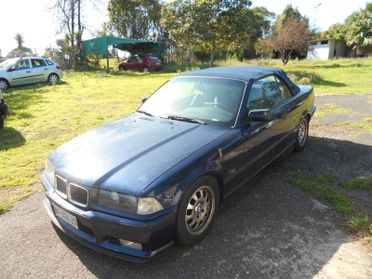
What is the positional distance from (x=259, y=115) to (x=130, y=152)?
1485 millimetres

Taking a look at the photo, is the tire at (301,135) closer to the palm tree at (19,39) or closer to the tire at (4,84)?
the tire at (4,84)

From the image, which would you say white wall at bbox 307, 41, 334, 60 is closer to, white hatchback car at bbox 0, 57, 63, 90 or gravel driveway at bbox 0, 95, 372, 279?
white hatchback car at bbox 0, 57, 63, 90

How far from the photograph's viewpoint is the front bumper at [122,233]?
2631 millimetres

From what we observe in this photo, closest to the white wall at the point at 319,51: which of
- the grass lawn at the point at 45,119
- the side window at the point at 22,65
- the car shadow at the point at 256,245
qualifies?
the grass lawn at the point at 45,119

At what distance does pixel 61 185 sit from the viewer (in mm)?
3051

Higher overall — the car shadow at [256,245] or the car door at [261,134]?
the car door at [261,134]

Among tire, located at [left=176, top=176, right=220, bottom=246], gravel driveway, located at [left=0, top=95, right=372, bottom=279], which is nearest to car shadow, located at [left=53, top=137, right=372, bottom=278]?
gravel driveway, located at [left=0, top=95, right=372, bottom=279]

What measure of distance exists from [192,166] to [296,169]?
2.58 metres

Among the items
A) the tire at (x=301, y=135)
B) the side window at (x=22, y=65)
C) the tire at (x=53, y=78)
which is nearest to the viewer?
the tire at (x=301, y=135)

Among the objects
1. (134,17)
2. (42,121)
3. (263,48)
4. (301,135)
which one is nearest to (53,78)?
(42,121)

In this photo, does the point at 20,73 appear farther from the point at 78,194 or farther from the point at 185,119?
the point at 78,194

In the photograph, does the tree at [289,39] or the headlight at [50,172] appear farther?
the tree at [289,39]

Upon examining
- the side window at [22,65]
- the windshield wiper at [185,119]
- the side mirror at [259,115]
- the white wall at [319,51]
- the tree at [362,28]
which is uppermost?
the tree at [362,28]

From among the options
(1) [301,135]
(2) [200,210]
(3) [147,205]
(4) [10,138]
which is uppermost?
(3) [147,205]
